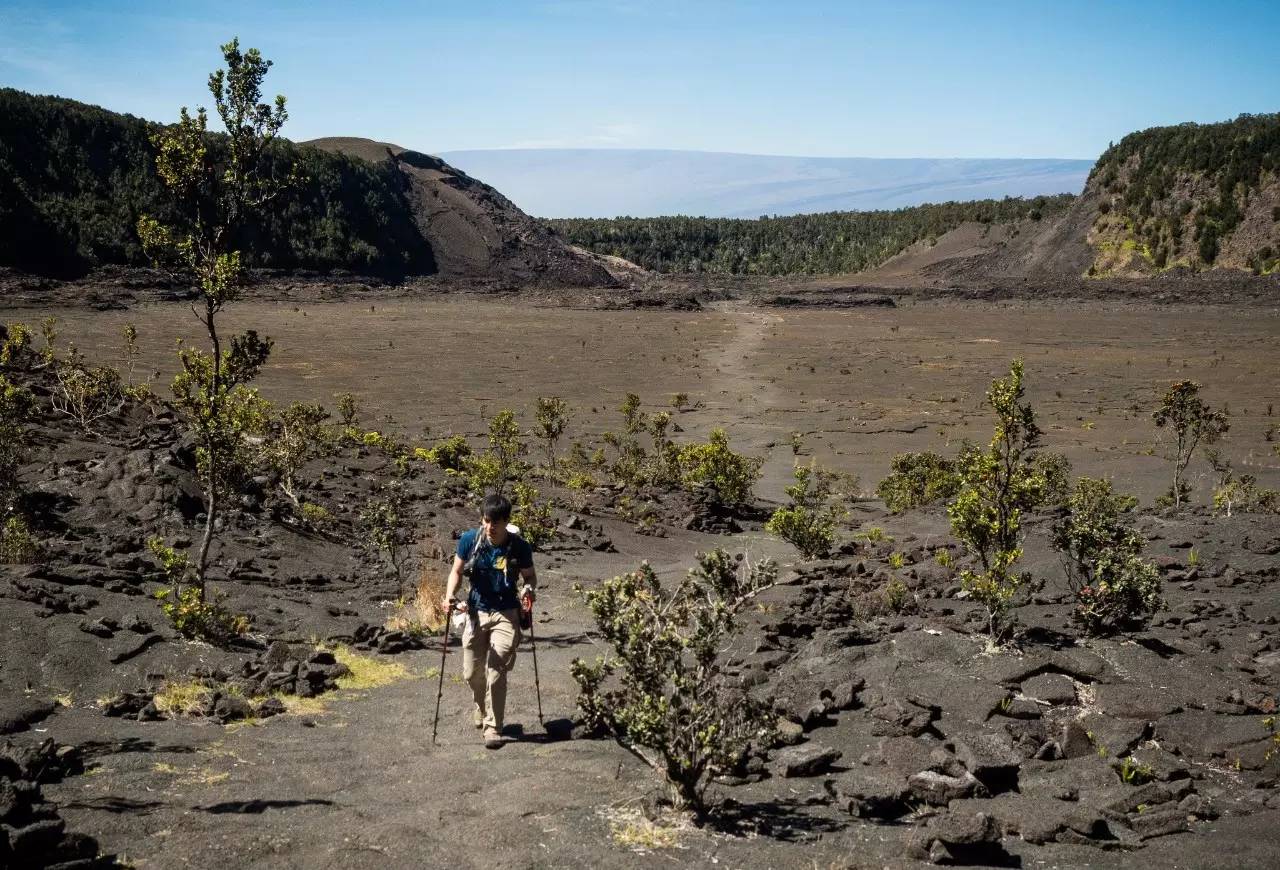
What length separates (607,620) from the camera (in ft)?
18.8

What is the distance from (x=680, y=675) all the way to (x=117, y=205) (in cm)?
6732

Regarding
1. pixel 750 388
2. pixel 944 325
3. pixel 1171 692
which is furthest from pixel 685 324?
pixel 1171 692

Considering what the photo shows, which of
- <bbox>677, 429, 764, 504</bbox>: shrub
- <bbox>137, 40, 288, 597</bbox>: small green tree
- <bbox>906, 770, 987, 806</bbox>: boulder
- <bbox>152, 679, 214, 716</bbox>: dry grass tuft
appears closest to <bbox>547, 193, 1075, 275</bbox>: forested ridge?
<bbox>677, 429, 764, 504</bbox>: shrub

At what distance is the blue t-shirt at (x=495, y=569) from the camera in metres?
7.14

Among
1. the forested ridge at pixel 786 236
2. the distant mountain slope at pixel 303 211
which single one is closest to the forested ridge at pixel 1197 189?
the forested ridge at pixel 786 236

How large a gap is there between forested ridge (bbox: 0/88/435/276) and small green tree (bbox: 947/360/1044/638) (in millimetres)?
47378

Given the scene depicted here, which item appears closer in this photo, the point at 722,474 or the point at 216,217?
the point at 216,217

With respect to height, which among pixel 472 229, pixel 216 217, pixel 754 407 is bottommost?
pixel 754 407

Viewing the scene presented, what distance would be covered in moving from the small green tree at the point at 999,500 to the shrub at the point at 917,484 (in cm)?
901

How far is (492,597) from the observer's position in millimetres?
7156

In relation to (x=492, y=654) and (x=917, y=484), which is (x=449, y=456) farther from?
(x=492, y=654)

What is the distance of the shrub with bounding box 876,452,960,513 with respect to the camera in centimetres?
1919

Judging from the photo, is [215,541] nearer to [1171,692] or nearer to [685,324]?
[1171,692]

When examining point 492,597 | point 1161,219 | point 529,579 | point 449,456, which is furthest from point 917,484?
point 1161,219
